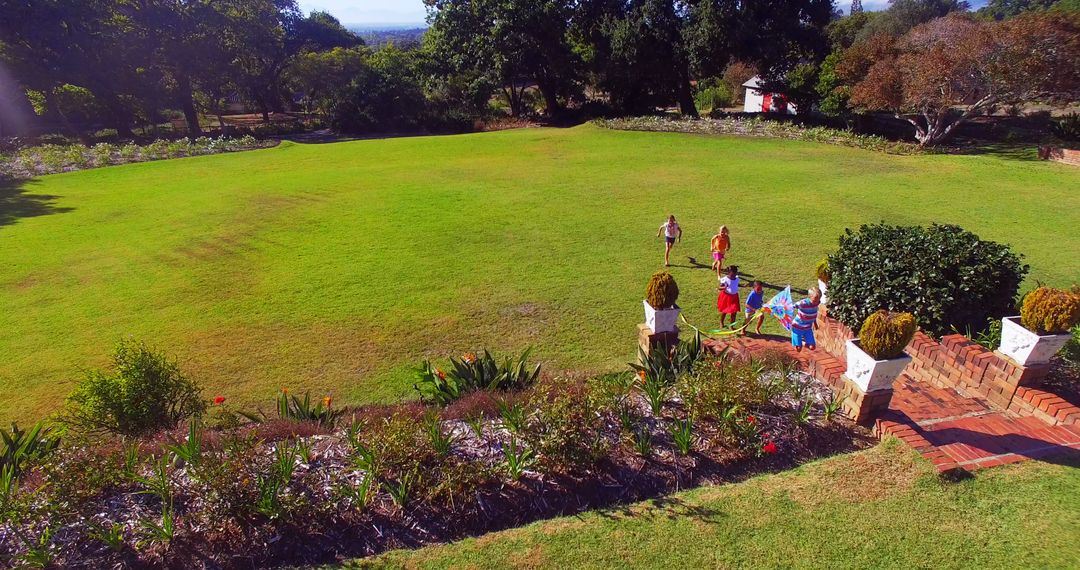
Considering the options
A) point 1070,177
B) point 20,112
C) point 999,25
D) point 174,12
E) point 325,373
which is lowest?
point 325,373

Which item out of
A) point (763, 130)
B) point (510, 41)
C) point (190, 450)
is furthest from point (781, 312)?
point (510, 41)

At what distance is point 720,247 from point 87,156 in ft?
93.2

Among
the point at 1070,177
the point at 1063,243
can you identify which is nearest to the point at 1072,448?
the point at 1063,243

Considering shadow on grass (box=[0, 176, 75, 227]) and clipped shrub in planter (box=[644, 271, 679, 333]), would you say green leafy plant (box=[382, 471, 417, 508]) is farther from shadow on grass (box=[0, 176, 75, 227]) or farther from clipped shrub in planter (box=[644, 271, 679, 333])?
shadow on grass (box=[0, 176, 75, 227])

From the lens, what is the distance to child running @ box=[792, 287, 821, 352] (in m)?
7.82

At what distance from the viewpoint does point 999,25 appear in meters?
21.8

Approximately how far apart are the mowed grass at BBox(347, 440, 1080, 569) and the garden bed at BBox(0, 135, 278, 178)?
2849cm

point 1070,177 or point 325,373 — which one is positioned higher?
point 1070,177

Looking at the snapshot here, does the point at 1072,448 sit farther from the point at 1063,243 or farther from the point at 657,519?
the point at 1063,243

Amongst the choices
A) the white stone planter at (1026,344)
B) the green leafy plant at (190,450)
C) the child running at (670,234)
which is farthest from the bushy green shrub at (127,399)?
the child running at (670,234)

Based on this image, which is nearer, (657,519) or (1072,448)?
(657,519)

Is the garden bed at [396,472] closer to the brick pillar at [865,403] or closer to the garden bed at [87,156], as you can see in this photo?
the brick pillar at [865,403]

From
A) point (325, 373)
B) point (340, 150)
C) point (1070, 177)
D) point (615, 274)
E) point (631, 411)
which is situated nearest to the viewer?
point (631, 411)

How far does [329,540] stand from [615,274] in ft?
27.4
